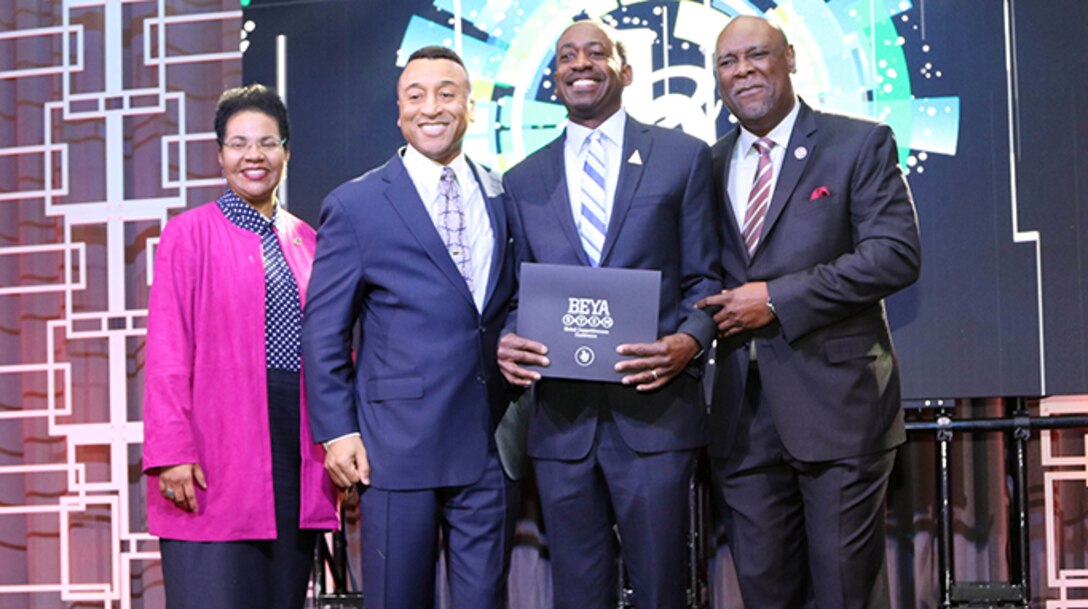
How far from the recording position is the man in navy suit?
8.93ft

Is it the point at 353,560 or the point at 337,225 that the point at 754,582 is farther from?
the point at 353,560

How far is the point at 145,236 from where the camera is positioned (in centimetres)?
450

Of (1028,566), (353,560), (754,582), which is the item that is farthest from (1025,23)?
(353,560)

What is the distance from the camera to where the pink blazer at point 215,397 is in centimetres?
298

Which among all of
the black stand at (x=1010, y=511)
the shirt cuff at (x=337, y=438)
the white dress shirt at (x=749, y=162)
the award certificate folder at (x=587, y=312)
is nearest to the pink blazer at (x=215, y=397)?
the shirt cuff at (x=337, y=438)

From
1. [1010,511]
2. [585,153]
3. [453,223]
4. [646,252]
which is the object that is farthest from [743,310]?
[1010,511]

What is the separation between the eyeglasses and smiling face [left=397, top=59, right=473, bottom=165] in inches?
17.5

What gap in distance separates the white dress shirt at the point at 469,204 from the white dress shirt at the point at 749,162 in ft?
2.21

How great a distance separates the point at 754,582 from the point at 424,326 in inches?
44.0

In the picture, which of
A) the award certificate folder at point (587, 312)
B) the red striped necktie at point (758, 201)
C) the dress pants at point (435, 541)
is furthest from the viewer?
the red striped necktie at point (758, 201)

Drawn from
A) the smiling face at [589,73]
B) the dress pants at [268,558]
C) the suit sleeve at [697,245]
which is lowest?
the dress pants at [268,558]

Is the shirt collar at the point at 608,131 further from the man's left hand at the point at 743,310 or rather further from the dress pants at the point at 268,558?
the dress pants at the point at 268,558

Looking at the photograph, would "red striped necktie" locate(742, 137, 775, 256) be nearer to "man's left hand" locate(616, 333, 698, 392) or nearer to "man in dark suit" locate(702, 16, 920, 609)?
"man in dark suit" locate(702, 16, 920, 609)

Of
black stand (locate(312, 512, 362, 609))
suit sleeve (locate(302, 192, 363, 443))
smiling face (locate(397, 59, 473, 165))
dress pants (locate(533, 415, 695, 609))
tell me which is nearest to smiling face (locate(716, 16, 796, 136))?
smiling face (locate(397, 59, 473, 165))
